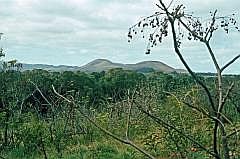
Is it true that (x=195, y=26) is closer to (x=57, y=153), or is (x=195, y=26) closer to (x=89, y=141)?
(x=57, y=153)

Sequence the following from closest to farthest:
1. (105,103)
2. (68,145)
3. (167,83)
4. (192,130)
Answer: (192,130) → (68,145) → (105,103) → (167,83)

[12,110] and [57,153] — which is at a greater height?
[12,110]

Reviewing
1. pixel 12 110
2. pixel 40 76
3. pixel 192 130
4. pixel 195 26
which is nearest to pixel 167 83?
pixel 40 76

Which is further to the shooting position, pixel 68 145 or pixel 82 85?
pixel 82 85

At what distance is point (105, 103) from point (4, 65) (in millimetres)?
5705

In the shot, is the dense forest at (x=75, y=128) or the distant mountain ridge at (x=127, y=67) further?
the distant mountain ridge at (x=127, y=67)

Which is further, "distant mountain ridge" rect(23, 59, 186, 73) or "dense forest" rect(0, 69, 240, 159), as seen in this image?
"distant mountain ridge" rect(23, 59, 186, 73)

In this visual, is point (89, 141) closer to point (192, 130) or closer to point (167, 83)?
point (192, 130)

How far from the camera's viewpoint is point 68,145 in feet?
40.7

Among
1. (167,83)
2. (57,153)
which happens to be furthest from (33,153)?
(167,83)

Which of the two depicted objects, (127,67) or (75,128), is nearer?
(75,128)

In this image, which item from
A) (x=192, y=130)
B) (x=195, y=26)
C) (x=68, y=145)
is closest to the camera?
(x=195, y=26)

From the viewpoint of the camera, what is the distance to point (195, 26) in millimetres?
2012

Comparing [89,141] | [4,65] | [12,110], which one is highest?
[4,65]
